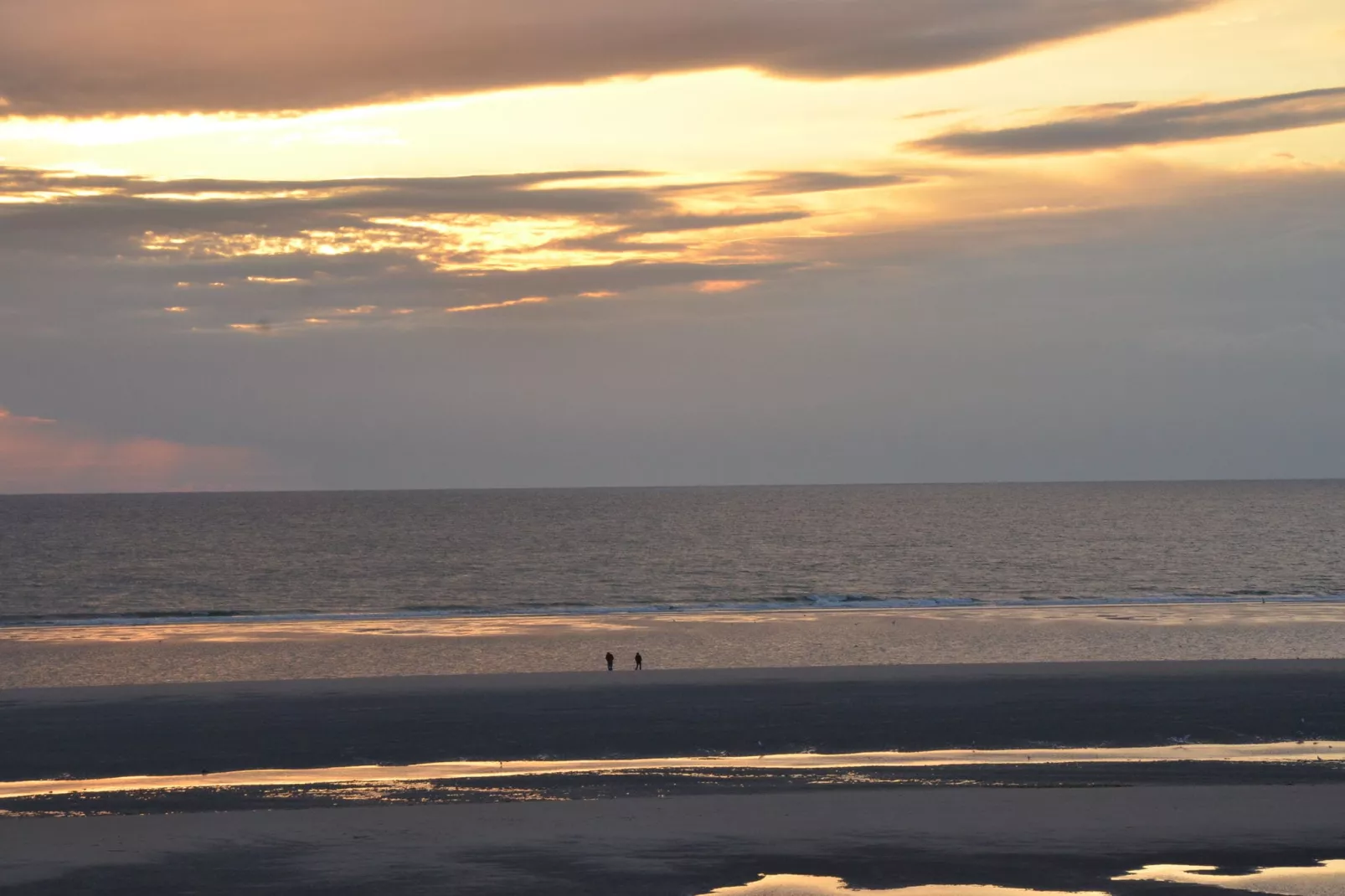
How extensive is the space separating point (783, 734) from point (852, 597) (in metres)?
44.2

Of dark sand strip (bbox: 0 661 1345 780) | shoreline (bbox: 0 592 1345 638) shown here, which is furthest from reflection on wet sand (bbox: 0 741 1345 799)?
shoreline (bbox: 0 592 1345 638)

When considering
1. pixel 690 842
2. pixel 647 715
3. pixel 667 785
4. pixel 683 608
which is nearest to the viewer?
pixel 690 842

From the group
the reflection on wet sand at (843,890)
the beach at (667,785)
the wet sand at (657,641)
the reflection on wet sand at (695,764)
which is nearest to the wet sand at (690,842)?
the beach at (667,785)

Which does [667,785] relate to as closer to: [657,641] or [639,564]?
[657,641]

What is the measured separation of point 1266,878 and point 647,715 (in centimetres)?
1430

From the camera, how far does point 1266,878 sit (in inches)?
612

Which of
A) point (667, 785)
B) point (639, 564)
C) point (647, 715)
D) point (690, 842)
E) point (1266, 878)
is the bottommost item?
point (1266, 878)

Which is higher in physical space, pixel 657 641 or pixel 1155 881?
pixel 657 641

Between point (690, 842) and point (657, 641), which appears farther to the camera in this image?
point (657, 641)

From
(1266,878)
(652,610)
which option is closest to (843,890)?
(1266,878)

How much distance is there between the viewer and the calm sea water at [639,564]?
7194 centimetres

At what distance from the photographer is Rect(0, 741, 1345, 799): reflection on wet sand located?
21.9 m

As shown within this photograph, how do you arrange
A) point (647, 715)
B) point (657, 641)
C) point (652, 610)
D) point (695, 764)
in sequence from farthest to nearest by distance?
1. point (652, 610)
2. point (657, 641)
3. point (647, 715)
4. point (695, 764)

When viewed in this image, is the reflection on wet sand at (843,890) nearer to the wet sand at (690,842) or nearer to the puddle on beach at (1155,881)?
the puddle on beach at (1155,881)
